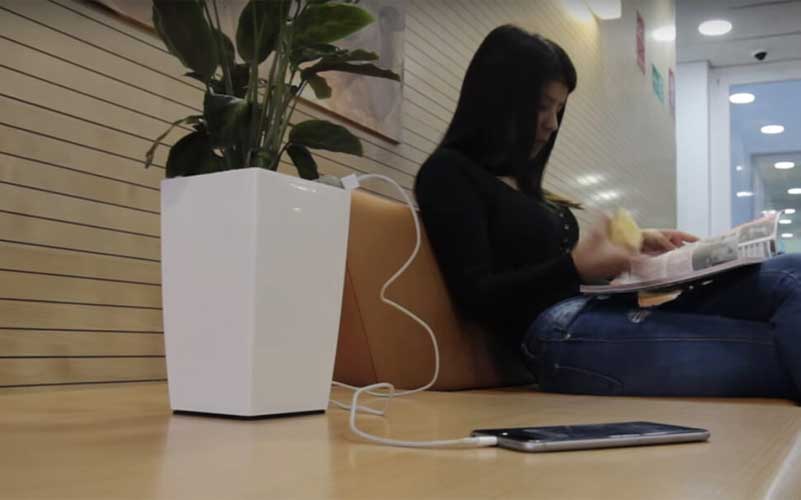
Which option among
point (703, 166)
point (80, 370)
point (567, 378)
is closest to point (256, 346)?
point (80, 370)

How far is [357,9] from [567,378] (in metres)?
0.88

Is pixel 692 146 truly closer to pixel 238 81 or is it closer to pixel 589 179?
pixel 589 179

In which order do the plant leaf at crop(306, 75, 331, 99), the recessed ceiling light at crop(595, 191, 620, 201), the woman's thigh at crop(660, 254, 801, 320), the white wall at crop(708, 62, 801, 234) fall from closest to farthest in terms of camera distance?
the plant leaf at crop(306, 75, 331, 99) → the woman's thigh at crop(660, 254, 801, 320) → the recessed ceiling light at crop(595, 191, 620, 201) → the white wall at crop(708, 62, 801, 234)

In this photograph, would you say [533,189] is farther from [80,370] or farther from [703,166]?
[703,166]

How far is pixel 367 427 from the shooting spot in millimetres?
925

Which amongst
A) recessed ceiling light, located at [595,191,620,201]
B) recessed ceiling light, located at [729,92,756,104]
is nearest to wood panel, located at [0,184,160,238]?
recessed ceiling light, located at [595,191,620,201]

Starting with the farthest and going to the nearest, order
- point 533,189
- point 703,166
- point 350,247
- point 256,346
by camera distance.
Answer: point 703,166, point 533,189, point 350,247, point 256,346

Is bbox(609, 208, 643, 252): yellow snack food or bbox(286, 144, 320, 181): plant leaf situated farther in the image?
bbox(609, 208, 643, 252): yellow snack food

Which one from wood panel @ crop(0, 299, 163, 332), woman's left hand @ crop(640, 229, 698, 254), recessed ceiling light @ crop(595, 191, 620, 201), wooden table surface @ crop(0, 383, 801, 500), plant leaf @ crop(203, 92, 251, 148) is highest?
recessed ceiling light @ crop(595, 191, 620, 201)

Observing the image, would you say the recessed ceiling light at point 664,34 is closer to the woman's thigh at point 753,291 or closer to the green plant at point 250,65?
the woman's thigh at point 753,291

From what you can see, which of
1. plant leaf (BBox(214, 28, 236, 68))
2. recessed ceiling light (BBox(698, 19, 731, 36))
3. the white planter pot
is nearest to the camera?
the white planter pot

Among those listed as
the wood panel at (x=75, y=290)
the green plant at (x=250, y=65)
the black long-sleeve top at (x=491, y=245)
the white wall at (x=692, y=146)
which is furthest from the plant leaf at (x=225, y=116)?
the white wall at (x=692, y=146)

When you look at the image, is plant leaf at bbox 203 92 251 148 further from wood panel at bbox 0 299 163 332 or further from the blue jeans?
the blue jeans

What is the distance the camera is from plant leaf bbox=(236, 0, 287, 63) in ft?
3.32
